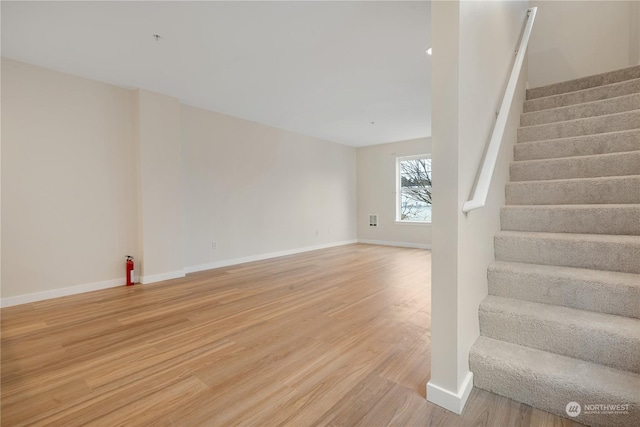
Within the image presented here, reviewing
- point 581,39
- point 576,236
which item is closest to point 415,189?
point 581,39

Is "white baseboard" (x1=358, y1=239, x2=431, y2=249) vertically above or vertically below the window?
below

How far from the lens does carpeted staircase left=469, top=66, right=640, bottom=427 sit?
128cm

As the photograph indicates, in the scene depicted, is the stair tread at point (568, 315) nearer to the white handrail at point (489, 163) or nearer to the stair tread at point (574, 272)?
the stair tread at point (574, 272)

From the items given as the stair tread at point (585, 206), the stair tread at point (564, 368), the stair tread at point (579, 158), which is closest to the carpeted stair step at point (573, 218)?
the stair tread at point (585, 206)

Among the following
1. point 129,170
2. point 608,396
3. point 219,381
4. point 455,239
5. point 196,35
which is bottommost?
point 219,381

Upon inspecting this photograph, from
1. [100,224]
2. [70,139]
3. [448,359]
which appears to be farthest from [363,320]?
[70,139]

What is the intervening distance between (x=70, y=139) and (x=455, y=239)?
13.9 feet

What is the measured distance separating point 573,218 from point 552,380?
1.08 meters

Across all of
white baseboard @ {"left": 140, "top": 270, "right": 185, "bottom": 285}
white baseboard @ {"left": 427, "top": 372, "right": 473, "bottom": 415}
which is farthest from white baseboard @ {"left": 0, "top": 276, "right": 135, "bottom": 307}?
white baseboard @ {"left": 427, "top": 372, "right": 473, "bottom": 415}

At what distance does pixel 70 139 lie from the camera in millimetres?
3344

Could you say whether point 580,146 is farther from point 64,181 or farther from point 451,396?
point 64,181

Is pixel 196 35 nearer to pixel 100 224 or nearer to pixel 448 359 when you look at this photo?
pixel 100 224

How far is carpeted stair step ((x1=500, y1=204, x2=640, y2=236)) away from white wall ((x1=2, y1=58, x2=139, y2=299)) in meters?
4.32

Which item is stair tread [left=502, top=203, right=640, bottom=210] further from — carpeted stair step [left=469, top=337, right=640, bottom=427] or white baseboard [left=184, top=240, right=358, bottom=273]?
white baseboard [left=184, top=240, right=358, bottom=273]
